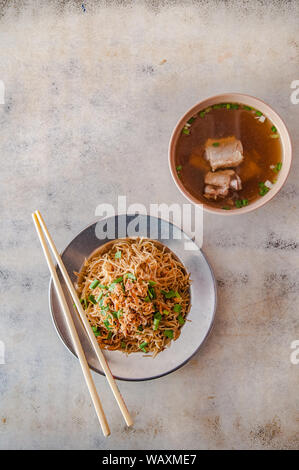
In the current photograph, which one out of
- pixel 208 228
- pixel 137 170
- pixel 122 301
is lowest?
pixel 122 301

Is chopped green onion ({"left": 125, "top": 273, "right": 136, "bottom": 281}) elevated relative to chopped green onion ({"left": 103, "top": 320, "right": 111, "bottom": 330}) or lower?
elevated

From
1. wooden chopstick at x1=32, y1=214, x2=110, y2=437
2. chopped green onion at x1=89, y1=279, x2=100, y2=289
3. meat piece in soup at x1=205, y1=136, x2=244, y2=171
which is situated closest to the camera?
wooden chopstick at x1=32, y1=214, x2=110, y2=437

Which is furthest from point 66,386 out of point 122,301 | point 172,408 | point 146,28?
point 146,28

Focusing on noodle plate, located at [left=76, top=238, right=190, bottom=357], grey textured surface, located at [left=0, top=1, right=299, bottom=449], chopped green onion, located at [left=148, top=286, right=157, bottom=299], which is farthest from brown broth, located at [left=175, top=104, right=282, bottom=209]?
chopped green onion, located at [left=148, top=286, right=157, bottom=299]

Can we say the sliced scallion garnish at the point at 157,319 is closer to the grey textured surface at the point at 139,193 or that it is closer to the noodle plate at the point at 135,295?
the noodle plate at the point at 135,295

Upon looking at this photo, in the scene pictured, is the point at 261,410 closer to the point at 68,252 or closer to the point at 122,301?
the point at 122,301

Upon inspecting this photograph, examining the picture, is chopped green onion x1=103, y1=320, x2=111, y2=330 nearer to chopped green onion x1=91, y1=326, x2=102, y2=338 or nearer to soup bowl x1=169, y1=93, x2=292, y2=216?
chopped green onion x1=91, y1=326, x2=102, y2=338

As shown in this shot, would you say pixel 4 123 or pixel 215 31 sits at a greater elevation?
pixel 215 31
